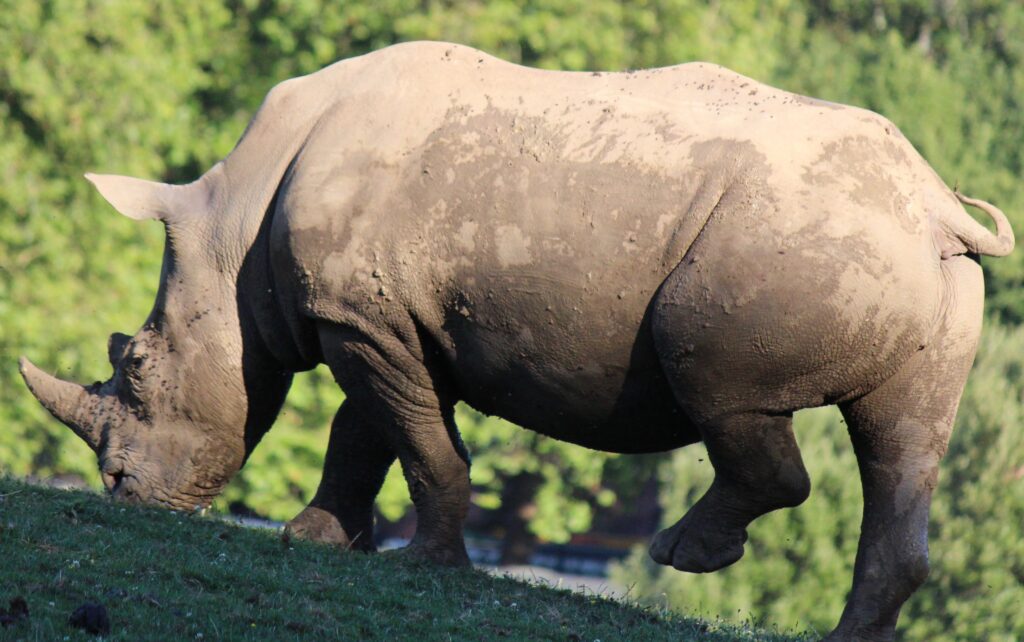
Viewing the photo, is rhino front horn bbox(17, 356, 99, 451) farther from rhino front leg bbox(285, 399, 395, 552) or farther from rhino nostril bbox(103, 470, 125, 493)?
rhino front leg bbox(285, 399, 395, 552)

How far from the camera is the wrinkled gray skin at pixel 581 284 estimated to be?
24.3 ft

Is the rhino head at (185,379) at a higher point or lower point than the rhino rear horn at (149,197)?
lower

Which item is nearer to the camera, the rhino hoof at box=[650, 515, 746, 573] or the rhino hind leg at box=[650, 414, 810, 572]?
the rhino hind leg at box=[650, 414, 810, 572]

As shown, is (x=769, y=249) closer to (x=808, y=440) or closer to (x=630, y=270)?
(x=630, y=270)

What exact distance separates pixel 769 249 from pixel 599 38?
15962 millimetres

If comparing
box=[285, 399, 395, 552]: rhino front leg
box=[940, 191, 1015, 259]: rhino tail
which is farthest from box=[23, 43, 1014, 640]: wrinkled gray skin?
box=[285, 399, 395, 552]: rhino front leg

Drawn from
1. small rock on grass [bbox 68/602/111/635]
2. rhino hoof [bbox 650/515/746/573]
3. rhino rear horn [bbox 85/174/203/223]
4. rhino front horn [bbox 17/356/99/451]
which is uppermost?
rhino rear horn [bbox 85/174/203/223]

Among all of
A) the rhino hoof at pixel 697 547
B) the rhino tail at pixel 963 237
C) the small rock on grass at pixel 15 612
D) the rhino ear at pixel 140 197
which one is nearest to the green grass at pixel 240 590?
the small rock on grass at pixel 15 612

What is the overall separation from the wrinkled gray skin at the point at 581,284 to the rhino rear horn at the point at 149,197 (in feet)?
0.07

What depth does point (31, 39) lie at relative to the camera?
20.1 m

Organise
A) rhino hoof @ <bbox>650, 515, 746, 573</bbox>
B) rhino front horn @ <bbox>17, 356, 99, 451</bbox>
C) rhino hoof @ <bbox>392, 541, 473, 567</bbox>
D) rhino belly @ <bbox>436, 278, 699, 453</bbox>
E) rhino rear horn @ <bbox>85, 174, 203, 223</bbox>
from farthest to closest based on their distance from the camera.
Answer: rhino front horn @ <bbox>17, 356, 99, 451</bbox>, rhino rear horn @ <bbox>85, 174, 203, 223</bbox>, rhino hoof @ <bbox>392, 541, 473, 567</bbox>, rhino hoof @ <bbox>650, 515, 746, 573</bbox>, rhino belly @ <bbox>436, 278, 699, 453</bbox>

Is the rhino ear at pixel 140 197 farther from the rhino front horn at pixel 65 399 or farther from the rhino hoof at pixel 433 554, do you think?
the rhino hoof at pixel 433 554

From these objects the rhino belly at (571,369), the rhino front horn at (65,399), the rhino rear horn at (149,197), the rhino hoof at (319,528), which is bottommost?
the rhino hoof at (319,528)

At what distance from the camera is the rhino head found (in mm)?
9211
